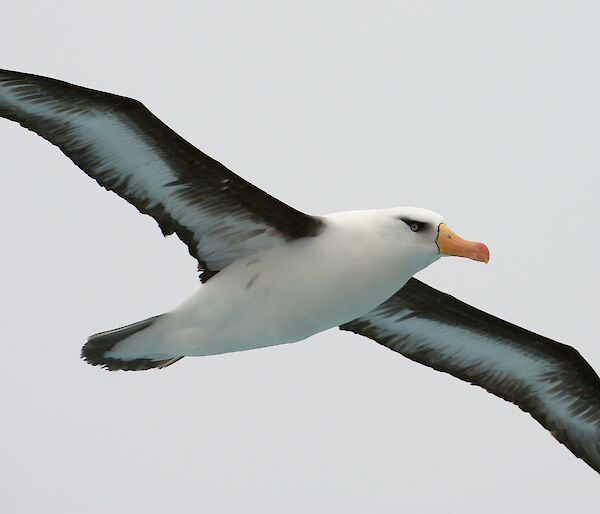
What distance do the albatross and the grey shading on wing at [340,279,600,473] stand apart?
1.80 meters

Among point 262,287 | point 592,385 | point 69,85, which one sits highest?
point 69,85

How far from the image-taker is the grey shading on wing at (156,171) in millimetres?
10070

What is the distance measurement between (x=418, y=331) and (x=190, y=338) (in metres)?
2.78

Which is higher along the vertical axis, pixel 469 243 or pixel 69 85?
pixel 69 85

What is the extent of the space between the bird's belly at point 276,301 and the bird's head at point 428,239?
0.73 ft

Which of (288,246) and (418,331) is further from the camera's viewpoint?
(418,331)

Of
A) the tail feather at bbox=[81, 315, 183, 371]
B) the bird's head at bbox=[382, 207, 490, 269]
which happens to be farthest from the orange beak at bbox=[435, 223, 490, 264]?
the tail feather at bbox=[81, 315, 183, 371]

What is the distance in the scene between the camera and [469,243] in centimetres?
1019

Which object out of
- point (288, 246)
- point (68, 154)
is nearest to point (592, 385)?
point (288, 246)

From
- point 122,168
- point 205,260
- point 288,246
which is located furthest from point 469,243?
point 122,168

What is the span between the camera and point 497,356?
12500 mm

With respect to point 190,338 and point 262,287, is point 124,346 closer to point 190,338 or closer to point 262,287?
point 190,338

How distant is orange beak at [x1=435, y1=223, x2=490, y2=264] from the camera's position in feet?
33.3

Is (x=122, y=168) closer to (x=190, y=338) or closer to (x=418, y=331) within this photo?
(x=190, y=338)
